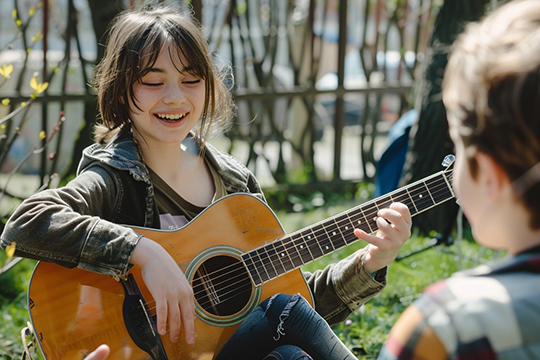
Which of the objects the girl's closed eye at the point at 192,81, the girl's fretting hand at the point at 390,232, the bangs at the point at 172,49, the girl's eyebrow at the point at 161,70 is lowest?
the girl's fretting hand at the point at 390,232

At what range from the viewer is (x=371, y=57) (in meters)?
5.27

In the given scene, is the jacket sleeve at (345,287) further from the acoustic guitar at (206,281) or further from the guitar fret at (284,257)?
the guitar fret at (284,257)

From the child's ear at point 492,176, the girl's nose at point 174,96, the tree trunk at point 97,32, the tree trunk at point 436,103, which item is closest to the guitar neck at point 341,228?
the girl's nose at point 174,96

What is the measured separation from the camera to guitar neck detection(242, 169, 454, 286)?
1.93 metres

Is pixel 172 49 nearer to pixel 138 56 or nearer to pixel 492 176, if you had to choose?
pixel 138 56

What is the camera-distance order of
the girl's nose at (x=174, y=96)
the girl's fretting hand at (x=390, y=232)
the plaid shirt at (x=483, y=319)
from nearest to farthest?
the plaid shirt at (x=483, y=319), the girl's fretting hand at (x=390, y=232), the girl's nose at (x=174, y=96)

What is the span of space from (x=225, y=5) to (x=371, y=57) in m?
1.66

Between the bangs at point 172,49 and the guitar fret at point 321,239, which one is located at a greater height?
the bangs at point 172,49

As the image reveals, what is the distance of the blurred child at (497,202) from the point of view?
0.86 m

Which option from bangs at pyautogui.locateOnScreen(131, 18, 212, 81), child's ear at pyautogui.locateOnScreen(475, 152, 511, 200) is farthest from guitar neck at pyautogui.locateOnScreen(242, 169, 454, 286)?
child's ear at pyautogui.locateOnScreen(475, 152, 511, 200)

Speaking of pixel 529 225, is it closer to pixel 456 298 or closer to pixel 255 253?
pixel 456 298

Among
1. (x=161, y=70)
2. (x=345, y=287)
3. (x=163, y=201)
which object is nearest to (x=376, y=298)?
(x=345, y=287)

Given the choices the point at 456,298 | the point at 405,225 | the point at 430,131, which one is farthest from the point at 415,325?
the point at 430,131

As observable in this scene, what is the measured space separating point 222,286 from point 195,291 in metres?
0.10
